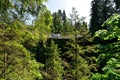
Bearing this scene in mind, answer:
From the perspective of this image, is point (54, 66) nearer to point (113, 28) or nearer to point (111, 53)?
point (111, 53)

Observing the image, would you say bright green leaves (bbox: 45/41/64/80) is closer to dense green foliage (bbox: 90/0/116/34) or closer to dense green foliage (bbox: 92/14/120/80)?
dense green foliage (bbox: 90/0/116/34)

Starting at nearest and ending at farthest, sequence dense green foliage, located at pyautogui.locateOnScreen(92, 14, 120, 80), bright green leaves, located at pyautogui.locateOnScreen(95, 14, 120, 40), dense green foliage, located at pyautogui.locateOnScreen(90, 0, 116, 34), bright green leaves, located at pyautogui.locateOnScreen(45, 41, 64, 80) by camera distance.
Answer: dense green foliage, located at pyautogui.locateOnScreen(92, 14, 120, 80) → bright green leaves, located at pyautogui.locateOnScreen(95, 14, 120, 40) → bright green leaves, located at pyautogui.locateOnScreen(45, 41, 64, 80) → dense green foliage, located at pyautogui.locateOnScreen(90, 0, 116, 34)

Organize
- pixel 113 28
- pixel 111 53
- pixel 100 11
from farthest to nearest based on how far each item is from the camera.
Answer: pixel 100 11 → pixel 111 53 → pixel 113 28

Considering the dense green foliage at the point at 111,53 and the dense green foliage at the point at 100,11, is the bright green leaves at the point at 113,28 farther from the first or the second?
the dense green foliage at the point at 100,11

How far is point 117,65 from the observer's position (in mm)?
8625

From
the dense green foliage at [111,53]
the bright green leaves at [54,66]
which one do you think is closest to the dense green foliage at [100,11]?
the bright green leaves at [54,66]

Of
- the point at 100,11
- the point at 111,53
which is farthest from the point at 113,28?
the point at 100,11

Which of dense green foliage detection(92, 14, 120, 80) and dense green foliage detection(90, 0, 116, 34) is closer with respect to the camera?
dense green foliage detection(92, 14, 120, 80)

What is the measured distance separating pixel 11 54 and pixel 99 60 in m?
7.78

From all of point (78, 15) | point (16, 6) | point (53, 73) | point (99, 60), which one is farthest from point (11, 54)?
point (53, 73)

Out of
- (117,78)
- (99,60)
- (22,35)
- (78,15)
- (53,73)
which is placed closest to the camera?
(117,78)

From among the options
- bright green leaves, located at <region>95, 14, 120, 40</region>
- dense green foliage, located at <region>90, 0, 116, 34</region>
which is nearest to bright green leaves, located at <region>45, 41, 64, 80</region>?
dense green foliage, located at <region>90, 0, 116, 34</region>

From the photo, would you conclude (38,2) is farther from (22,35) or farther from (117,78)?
→ (117,78)

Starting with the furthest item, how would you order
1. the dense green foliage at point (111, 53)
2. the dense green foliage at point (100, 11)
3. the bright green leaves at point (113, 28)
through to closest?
the dense green foliage at point (100, 11)
the bright green leaves at point (113, 28)
the dense green foliage at point (111, 53)
